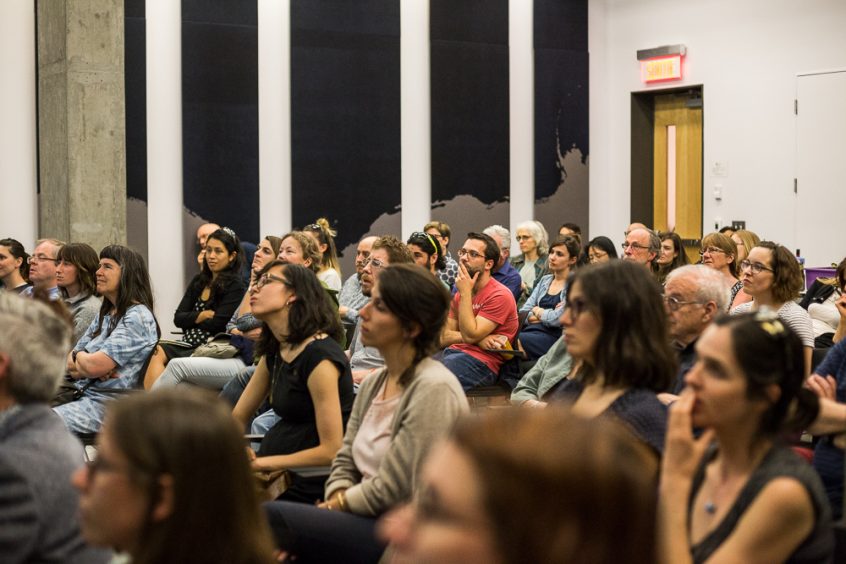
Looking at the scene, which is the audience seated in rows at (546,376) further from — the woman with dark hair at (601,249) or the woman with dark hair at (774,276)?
the woman with dark hair at (601,249)

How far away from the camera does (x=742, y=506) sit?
2135mm

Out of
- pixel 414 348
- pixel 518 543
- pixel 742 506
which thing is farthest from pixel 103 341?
pixel 518 543

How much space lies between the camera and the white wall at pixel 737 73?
10086 millimetres

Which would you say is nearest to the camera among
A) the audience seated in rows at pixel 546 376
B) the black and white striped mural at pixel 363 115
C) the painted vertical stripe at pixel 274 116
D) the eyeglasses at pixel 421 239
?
the audience seated in rows at pixel 546 376

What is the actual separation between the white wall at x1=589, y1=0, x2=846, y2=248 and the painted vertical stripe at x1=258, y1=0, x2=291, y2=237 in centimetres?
350

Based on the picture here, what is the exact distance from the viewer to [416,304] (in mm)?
3279

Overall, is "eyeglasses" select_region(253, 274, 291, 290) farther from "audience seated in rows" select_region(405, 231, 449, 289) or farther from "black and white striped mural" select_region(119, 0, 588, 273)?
"black and white striped mural" select_region(119, 0, 588, 273)

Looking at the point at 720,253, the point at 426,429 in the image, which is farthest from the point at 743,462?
the point at 720,253

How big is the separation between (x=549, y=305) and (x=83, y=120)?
4572 mm

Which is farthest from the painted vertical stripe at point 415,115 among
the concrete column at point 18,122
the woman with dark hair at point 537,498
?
the woman with dark hair at point 537,498

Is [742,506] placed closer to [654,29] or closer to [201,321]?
[201,321]

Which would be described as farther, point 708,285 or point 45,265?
point 45,265

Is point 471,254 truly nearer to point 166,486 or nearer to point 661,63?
point 166,486

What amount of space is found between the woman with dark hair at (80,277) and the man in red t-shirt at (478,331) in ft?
6.37
